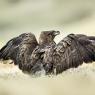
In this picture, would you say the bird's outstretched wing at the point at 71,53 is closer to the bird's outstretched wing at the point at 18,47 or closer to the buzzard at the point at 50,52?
the buzzard at the point at 50,52

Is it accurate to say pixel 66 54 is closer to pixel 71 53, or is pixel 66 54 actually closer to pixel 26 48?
pixel 71 53

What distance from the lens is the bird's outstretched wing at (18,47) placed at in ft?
7.88

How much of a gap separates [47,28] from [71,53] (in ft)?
0.80

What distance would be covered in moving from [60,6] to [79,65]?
1.37 ft

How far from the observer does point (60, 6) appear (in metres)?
→ 2.47

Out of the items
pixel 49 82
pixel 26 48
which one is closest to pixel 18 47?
pixel 26 48

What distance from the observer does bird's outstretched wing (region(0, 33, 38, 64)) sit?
7.88 ft

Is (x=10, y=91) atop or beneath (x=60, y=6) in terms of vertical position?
beneath

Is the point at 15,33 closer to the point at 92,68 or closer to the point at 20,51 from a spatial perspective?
the point at 20,51

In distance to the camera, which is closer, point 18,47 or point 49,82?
point 49,82

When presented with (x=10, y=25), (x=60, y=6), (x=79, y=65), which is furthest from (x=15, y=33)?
(x=79, y=65)

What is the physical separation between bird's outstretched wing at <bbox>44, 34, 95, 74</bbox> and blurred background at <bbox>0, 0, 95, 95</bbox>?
0.04m

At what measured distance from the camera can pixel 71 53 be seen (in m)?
2.32

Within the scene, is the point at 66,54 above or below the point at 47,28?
below
